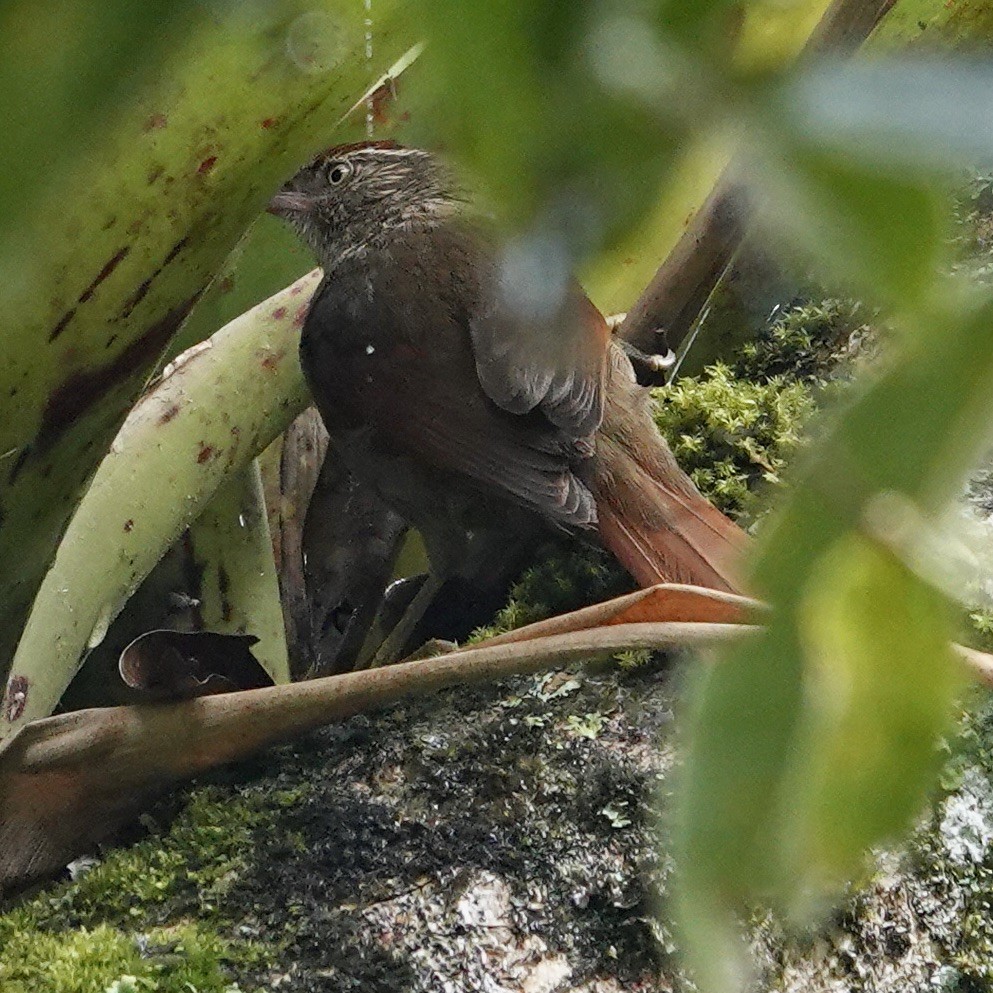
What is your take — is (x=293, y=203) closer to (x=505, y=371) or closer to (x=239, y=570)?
(x=505, y=371)

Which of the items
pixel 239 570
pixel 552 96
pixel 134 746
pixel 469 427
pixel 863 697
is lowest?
pixel 469 427

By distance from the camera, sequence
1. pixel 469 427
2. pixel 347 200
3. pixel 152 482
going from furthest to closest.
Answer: pixel 347 200 → pixel 469 427 → pixel 152 482

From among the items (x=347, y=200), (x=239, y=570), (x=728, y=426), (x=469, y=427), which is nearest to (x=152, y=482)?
(x=239, y=570)

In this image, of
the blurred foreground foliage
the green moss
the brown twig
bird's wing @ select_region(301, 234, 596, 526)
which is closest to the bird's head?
bird's wing @ select_region(301, 234, 596, 526)

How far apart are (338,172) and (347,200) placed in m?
0.07

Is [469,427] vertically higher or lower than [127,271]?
lower

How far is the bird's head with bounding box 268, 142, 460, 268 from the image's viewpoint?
2705 millimetres

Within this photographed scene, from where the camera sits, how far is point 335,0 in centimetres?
26

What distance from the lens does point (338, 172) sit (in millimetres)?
2814

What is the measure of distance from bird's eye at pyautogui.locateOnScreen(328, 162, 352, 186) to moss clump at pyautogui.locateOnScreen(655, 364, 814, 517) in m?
1.02

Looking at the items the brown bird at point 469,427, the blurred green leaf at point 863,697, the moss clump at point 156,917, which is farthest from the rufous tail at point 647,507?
the blurred green leaf at point 863,697

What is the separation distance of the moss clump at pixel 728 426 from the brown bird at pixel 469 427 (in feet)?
0.13

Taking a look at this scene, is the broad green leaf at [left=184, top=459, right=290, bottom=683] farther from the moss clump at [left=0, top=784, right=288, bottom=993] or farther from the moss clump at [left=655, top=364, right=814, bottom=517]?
the moss clump at [left=655, top=364, right=814, bottom=517]

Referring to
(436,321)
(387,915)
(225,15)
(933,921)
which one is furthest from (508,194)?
(436,321)
